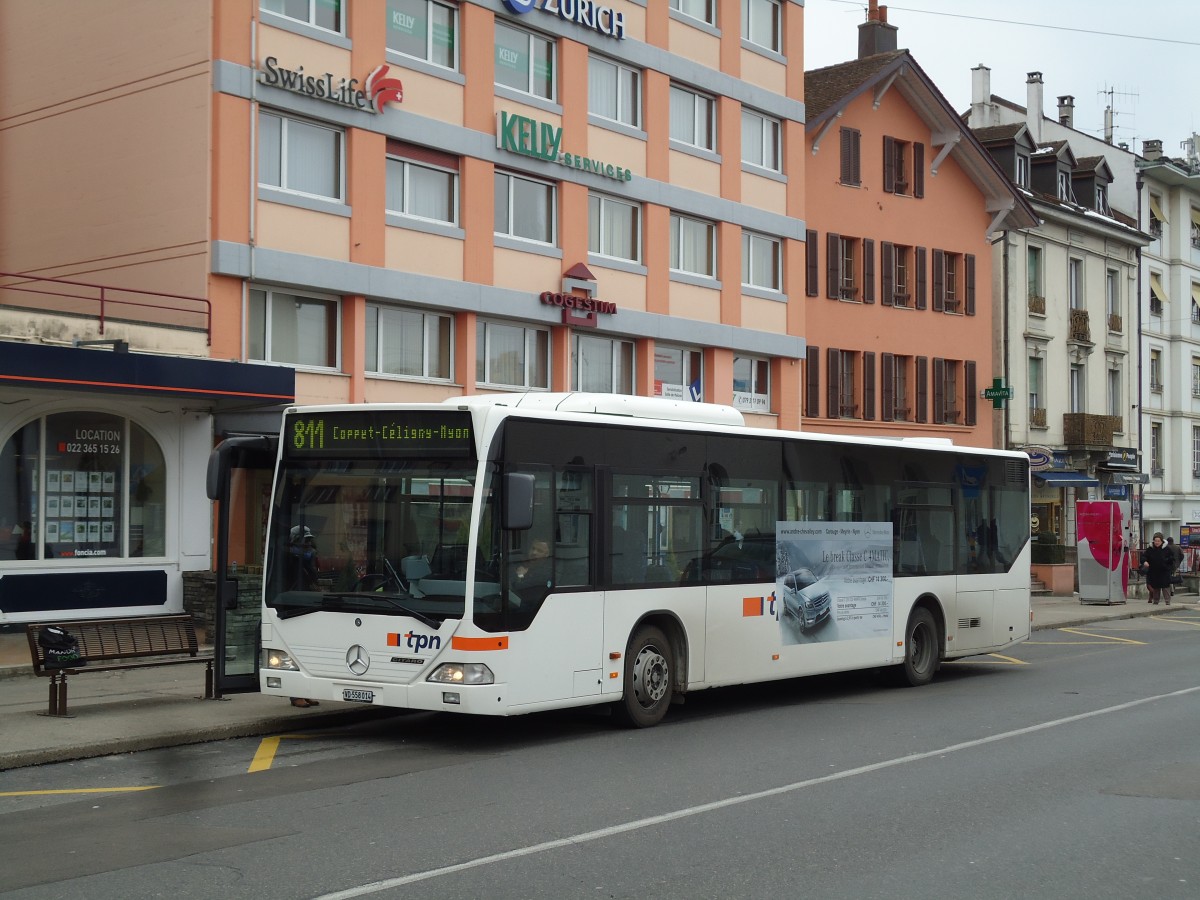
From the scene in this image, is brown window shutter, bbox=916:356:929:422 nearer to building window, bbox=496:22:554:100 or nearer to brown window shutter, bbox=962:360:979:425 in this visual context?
brown window shutter, bbox=962:360:979:425

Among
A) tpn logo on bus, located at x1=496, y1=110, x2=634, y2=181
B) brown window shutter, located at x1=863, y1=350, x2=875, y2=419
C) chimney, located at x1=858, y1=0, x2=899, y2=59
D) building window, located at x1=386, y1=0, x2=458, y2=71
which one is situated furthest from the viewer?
chimney, located at x1=858, y1=0, x2=899, y2=59

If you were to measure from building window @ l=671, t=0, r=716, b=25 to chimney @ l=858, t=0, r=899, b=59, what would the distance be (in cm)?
1266

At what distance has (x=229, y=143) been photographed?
71.6 feet

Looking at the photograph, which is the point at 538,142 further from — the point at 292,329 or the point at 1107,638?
the point at 1107,638

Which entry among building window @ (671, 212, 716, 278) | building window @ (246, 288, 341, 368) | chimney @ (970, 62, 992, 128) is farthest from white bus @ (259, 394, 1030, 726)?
chimney @ (970, 62, 992, 128)

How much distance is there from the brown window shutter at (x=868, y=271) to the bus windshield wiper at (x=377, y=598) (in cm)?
2797

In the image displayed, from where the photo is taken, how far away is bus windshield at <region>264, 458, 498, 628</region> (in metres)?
11.7

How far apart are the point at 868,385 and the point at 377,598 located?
91.1ft

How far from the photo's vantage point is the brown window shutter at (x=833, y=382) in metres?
36.7

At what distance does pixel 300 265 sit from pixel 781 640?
11282 millimetres

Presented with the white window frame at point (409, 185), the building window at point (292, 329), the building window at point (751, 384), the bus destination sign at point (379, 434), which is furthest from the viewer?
the building window at point (751, 384)

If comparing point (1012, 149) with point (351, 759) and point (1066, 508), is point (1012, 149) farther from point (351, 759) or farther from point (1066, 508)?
point (351, 759)

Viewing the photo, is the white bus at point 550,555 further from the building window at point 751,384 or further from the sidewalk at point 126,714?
the building window at point 751,384

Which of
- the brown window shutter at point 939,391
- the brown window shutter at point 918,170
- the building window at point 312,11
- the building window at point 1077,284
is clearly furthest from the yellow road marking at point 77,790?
the building window at point 1077,284
